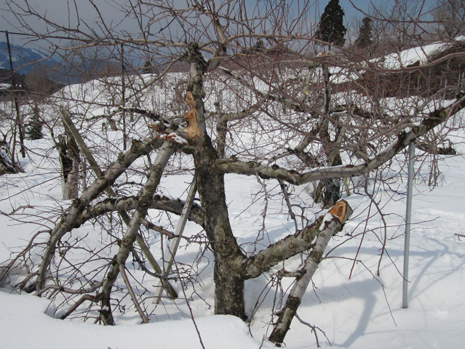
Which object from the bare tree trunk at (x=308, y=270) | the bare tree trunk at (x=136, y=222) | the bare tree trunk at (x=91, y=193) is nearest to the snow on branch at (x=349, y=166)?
the bare tree trunk at (x=308, y=270)

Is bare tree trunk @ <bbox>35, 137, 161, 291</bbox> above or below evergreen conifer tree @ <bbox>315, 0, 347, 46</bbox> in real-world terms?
below

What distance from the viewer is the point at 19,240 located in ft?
10.7

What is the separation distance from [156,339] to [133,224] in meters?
1.04

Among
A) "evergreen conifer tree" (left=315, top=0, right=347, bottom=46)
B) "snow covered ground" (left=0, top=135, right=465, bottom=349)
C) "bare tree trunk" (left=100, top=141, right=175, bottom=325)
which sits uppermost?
"evergreen conifer tree" (left=315, top=0, right=347, bottom=46)

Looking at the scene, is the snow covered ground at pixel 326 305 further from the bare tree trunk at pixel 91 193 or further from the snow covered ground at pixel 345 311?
the bare tree trunk at pixel 91 193

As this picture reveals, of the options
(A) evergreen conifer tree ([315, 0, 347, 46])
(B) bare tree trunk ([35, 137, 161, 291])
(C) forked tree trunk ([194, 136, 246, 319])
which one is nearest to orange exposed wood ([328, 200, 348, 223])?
(C) forked tree trunk ([194, 136, 246, 319])

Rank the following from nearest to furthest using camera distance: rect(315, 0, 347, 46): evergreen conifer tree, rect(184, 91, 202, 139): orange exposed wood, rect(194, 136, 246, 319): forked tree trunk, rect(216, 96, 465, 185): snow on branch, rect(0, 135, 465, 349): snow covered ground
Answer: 1. rect(0, 135, 465, 349): snow covered ground
2. rect(216, 96, 465, 185): snow on branch
3. rect(184, 91, 202, 139): orange exposed wood
4. rect(194, 136, 246, 319): forked tree trunk
5. rect(315, 0, 347, 46): evergreen conifer tree

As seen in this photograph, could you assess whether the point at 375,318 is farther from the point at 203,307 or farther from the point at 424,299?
the point at 203,307

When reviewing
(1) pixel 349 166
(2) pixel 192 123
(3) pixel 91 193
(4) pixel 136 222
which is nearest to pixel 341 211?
(1) pixel 349 166

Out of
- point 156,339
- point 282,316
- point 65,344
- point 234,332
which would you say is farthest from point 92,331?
point 282,316

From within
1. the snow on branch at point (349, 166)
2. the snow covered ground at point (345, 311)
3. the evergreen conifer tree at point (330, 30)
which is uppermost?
the evergreen conifer tree at point (330, 30)

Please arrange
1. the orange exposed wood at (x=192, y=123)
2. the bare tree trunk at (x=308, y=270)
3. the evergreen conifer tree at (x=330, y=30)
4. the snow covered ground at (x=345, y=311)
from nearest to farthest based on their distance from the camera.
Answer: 1. the snow covered ground at (x=345, y=311)
2. the bare tree trunk at (x=308, y=270)
3. the orange exposed wood at (x=192, y=123)
4. the evergreen conifer tree at (x=330, y=30)

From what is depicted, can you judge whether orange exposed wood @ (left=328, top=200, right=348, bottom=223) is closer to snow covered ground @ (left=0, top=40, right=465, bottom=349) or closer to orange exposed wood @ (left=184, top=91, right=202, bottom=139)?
snow covered ground @ (left=0, top=40, right=465, bottom=349)

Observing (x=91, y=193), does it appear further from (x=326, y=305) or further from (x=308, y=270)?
(x=326, y=305)
